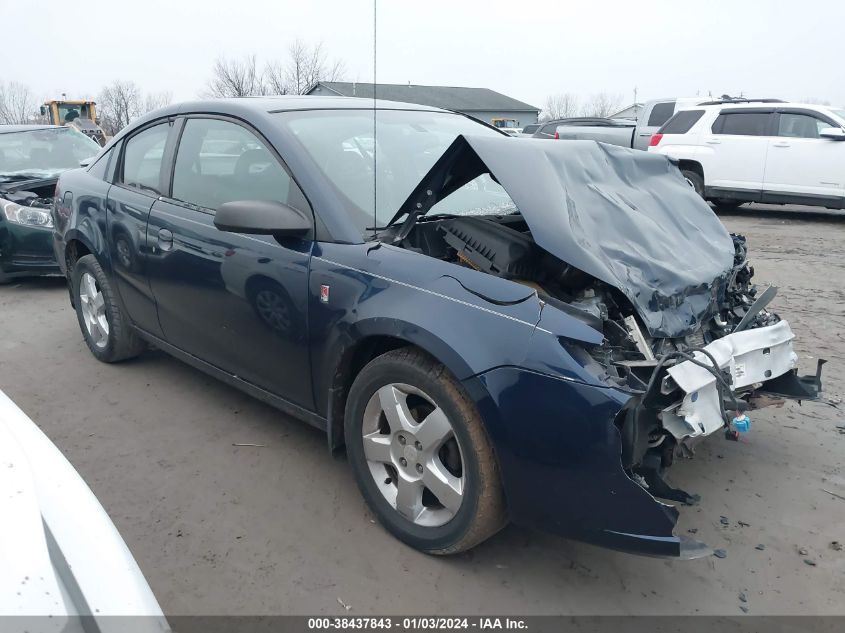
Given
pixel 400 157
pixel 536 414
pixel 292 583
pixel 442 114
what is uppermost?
pixel 442 114

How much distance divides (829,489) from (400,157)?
8.25 ft

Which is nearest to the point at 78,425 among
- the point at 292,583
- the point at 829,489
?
the point at 292,583

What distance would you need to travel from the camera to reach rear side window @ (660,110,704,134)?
38.5ft

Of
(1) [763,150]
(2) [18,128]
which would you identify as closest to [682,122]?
(1) [763,150]

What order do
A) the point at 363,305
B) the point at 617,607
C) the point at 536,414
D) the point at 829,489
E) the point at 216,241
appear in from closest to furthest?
1. the point at 536,414
2. the point at 617,607
3. the point at 363,305
4. the point at 829,489
5. the point at 216,241

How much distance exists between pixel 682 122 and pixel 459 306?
11105 millimetres

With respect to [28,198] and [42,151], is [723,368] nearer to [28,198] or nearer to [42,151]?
[28,198]

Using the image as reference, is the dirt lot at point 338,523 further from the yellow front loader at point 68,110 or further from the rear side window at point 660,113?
the yellow front loader at point 68,110

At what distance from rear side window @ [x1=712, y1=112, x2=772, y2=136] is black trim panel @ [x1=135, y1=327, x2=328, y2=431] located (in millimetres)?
10338

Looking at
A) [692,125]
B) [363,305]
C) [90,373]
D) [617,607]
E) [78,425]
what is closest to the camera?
[617,607]

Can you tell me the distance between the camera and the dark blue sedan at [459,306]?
86.9 inches

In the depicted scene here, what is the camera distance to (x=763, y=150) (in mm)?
10766

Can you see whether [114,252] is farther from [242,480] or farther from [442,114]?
[442,114]

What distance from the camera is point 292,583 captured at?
2.47 m
